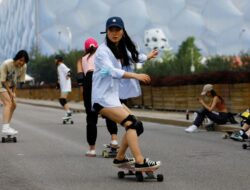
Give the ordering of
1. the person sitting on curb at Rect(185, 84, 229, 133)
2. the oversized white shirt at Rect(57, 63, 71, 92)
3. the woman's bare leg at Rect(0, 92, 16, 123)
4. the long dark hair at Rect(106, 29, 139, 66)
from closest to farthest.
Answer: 1. the long dark hair at Rect(106, 29, 139, 66)
2. the woman's bare leg at Rect(0, 92, 16, 123)
3. the person sitting on curb at Rect(185, 84, 229, 133)
4. the oversized white shirt at Rect(57, 63, 71, 92)

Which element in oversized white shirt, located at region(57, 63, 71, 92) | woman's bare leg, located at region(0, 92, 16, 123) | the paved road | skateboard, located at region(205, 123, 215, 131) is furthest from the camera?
oversized white shirt, located at region(57, 63, 71, 92)

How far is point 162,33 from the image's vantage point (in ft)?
345

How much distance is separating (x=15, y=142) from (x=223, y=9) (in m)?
97.8

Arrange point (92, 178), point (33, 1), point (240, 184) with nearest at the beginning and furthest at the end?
point (240, 184)
point (92, 178)
point (33, 1)

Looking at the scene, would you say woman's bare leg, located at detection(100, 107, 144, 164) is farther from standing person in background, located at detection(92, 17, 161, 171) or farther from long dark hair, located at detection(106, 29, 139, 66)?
long dark hair, located at detection(106, 29, 139, 66)

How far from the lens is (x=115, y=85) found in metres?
8.72

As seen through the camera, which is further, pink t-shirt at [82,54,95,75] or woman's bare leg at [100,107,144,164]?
pink t-shirt at [82,54,95,75]

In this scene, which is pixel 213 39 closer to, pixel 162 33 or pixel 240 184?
pixel 162 33

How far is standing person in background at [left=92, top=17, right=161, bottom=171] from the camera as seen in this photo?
841cm

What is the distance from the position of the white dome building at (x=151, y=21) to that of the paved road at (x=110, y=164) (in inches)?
3655

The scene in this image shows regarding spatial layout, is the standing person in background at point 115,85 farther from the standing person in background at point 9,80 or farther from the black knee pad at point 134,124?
the standing person in background at point 9,80

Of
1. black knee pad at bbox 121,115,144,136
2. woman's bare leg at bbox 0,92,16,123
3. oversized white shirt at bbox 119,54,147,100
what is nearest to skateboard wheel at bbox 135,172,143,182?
black knee pad at bbox 121,115,144,136

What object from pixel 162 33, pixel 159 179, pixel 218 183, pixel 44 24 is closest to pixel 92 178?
pixel 159 179

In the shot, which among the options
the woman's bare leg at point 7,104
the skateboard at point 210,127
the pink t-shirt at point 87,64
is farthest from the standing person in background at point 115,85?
the skateboard at point 210,127
